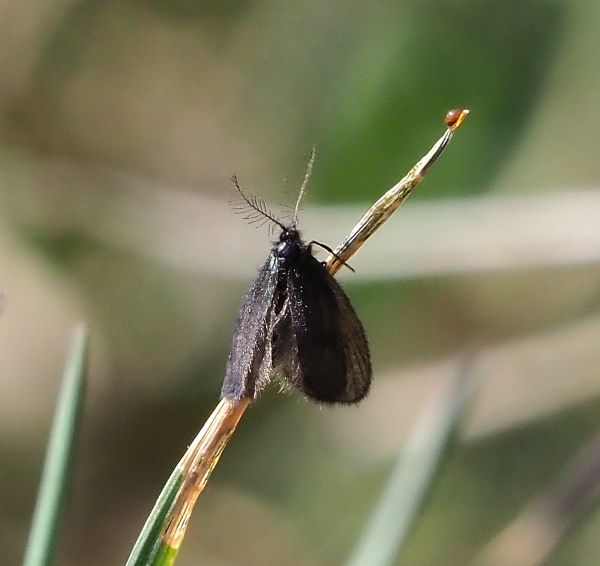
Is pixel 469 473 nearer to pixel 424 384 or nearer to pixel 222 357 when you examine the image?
pixel 424 384

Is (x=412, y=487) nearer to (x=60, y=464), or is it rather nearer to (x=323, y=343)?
(x=323, y=343)

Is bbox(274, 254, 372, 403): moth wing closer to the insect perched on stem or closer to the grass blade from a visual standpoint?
the insect perched on stem

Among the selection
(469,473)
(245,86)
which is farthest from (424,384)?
(245,86)

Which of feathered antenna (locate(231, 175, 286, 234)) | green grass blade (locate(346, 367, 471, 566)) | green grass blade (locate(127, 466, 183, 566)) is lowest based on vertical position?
green grass blade (locate(127, 466, 183, 566))

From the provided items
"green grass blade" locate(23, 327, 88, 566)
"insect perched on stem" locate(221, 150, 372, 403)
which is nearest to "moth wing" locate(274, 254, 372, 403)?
"insect perched on stem" locate(221, 150, 372, 403)

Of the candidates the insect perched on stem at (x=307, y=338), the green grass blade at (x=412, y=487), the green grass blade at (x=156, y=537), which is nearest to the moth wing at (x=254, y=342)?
the insect perched on stem at (x=307, y=338)

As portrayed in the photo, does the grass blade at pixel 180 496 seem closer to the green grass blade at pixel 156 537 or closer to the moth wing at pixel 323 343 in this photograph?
the green grass blade at pixel 156 537

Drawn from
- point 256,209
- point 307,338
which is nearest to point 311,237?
point 256,209
